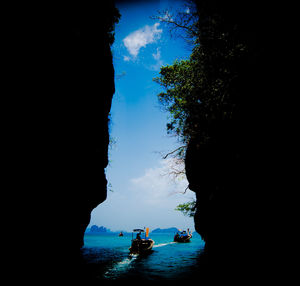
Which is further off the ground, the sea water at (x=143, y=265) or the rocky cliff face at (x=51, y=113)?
the rocky cliff face at (x=51, y=113)

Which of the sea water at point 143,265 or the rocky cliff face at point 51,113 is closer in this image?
the rocky cliff face at point 51,113

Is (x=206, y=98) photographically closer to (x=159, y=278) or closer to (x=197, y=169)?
(x=197, y=169)

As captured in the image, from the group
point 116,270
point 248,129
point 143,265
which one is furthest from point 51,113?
point 143,265

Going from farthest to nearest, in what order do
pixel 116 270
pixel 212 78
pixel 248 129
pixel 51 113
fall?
pixel 116 270 < pixel 212 78 < pixel 51 113 < pixel 248 129

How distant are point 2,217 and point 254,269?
7.94m

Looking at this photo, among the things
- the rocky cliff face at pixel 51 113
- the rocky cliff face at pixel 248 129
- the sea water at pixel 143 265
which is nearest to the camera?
the rocky cliff face at pixel 248 129

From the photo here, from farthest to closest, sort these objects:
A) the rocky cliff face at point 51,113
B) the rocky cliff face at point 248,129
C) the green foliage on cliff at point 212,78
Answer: the green foliage on cliff at point 212,78
the rocky cliff face at point 51,113
the rocky cliff face at point 248,129

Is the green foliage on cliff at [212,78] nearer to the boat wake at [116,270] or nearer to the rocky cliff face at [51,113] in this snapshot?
the rocky cliff face at [51,113]

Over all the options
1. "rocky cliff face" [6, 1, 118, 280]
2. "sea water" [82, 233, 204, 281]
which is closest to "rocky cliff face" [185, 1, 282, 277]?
"sea water" [82, 233, 204, 281]

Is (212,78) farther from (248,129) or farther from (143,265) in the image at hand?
(143,265)

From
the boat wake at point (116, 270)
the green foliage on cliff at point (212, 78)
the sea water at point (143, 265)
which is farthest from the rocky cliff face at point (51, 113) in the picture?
the green foliage on cliff at point (212, 78)

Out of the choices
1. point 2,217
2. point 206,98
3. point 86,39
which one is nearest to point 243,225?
point 206,98

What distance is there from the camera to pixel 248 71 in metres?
4.79

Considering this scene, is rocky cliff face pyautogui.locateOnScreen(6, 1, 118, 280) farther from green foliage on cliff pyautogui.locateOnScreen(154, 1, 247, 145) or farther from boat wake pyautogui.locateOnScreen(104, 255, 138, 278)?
green foliage on cliff pyautogui.locateOnScreen(154, 1, 247, 145)
